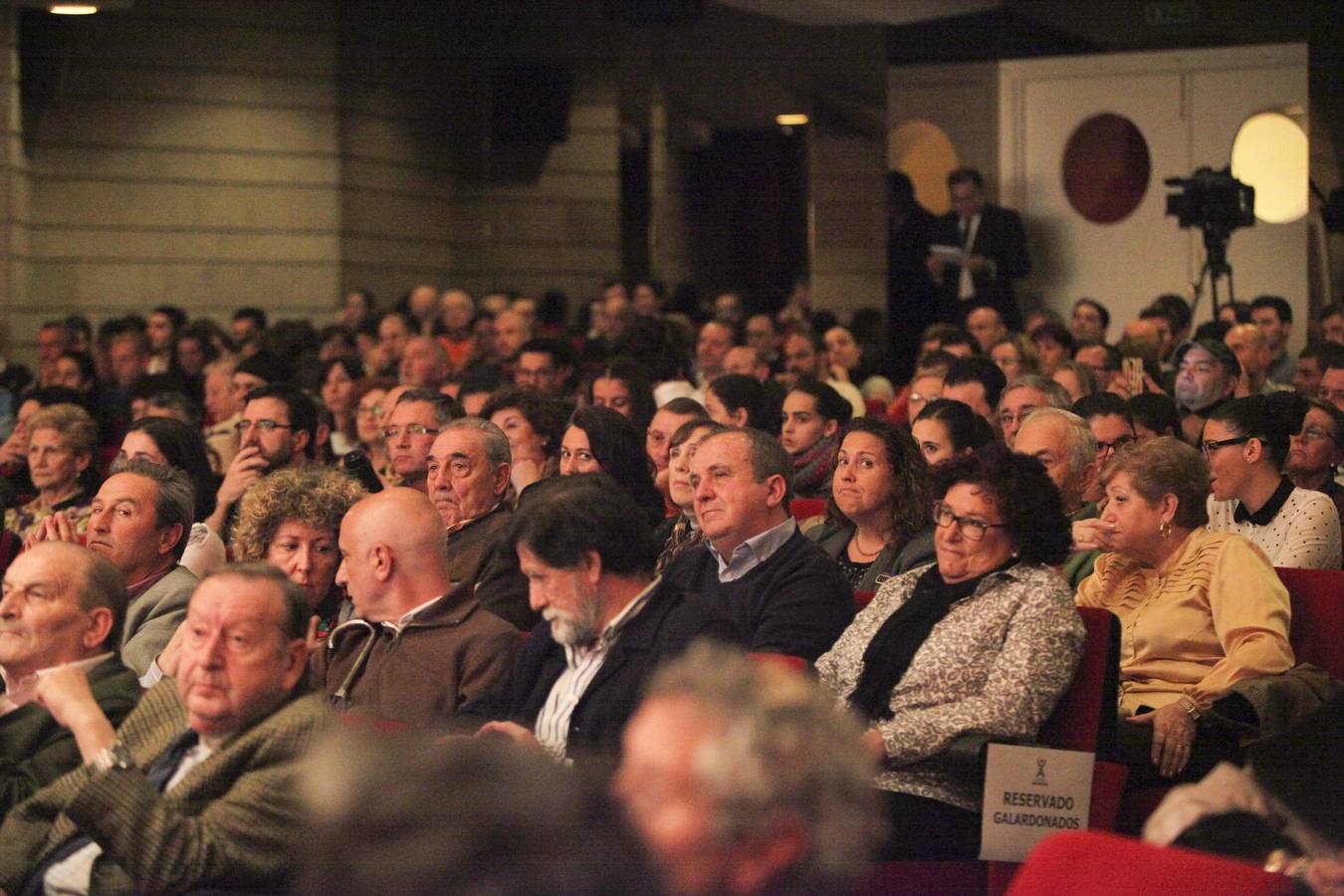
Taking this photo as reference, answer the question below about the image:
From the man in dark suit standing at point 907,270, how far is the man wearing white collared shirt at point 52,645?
9.41 metres

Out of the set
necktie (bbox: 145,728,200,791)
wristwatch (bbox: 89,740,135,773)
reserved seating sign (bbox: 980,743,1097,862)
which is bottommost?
reserved seating sign (bbox: 980,743,1097,862)

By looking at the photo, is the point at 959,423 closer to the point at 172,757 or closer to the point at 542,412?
the point at 542,412

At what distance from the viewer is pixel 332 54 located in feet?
49.4

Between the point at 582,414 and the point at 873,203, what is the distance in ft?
35.6

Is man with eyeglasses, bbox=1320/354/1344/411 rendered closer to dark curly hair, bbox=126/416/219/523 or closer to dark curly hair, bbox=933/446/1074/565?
dark curly hair, bbox=933/446/1074/565

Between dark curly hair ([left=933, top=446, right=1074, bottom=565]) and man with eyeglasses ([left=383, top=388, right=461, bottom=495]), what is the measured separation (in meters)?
2.57

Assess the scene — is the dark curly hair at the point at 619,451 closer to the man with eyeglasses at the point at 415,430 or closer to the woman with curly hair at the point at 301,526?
the man with eyeglasses at the point at 415,430

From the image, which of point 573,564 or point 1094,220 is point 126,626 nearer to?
point 573,564

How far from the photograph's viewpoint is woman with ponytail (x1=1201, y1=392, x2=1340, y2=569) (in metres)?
4.86

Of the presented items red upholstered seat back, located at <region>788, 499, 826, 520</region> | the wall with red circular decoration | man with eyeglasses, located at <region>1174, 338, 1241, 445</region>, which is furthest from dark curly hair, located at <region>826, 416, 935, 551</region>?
the wall with red circular decoration

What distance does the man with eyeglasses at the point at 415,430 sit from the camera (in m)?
5.96

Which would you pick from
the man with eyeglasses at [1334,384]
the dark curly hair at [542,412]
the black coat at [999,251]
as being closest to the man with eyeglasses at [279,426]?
the dark curly hair at [542,412]

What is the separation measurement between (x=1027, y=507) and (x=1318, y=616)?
0.87m

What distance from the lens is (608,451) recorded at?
5301mm
